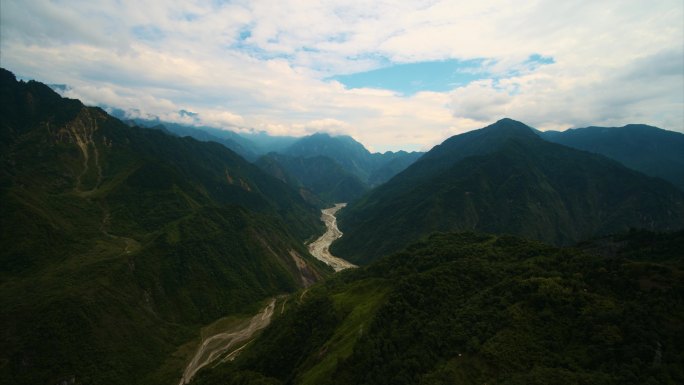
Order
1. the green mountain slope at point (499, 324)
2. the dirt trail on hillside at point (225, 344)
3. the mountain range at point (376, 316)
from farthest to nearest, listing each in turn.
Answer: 1. the dirt trail on hillside at point (225, 344)
2. the mountain range at point (376, 316)
3. the green mountain slope at point (499, 324)

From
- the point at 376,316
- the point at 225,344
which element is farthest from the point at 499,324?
the point at 225,344

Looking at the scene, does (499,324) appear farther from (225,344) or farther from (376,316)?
(225,344)

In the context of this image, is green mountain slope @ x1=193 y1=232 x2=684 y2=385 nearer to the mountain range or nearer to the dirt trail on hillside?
the mountain range

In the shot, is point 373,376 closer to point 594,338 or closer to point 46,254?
point 594,338

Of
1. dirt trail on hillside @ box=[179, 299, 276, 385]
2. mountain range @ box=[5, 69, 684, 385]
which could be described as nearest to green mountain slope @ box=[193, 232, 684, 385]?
mountain range @ box=[5, 69, 684, 385]

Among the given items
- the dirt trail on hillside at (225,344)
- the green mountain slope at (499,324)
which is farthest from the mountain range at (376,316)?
the dirt trail on hillside at (225,344)

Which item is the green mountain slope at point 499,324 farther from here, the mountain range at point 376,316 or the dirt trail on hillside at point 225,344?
the dirt trail on hillside at point 225,344
